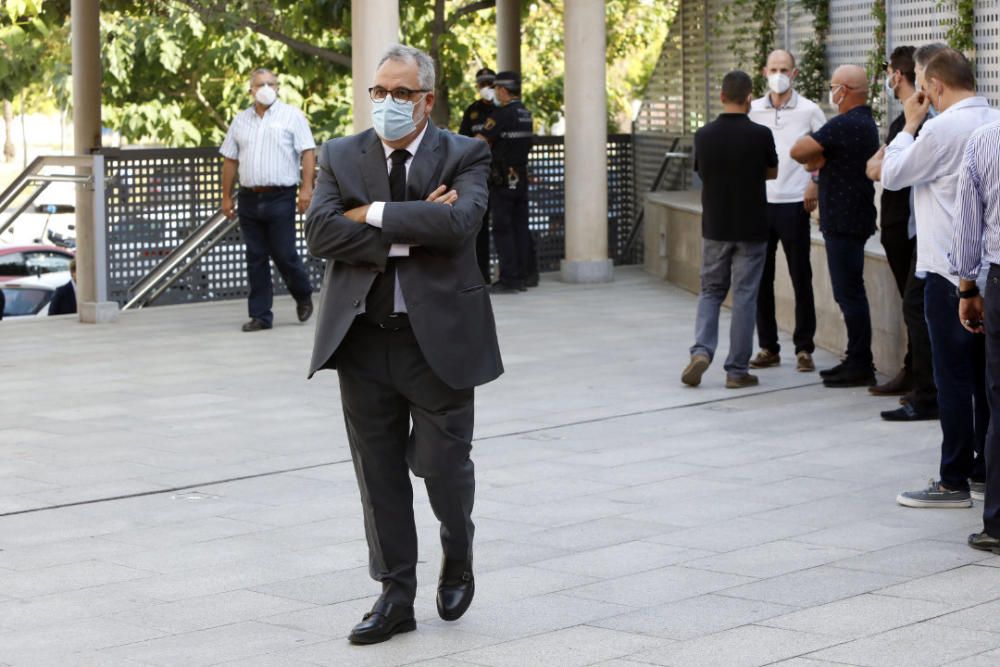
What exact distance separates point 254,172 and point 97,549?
263 inches

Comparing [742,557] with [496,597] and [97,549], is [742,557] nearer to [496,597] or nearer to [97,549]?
[496,597]

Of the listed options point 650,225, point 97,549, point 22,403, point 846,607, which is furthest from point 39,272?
point 846,607

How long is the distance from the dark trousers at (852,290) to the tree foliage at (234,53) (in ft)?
36.3

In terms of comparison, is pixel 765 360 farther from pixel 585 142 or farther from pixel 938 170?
pixel 585 142

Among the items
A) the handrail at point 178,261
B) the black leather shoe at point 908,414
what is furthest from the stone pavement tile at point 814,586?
the handrail at point 178,261

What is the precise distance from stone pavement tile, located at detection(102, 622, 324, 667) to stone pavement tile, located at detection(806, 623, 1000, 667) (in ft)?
5.21

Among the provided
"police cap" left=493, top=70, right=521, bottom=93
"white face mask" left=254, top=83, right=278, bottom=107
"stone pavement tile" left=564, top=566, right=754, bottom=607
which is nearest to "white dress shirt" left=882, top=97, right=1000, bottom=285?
"stone pavement tile" left=564, top=566, right=754, bottom=607

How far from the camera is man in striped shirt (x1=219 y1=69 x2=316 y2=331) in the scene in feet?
42.9

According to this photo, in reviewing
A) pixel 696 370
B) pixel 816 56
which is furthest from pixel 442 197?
pixel 816 56

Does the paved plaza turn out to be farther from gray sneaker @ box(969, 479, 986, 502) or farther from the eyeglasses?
the eyeglasses

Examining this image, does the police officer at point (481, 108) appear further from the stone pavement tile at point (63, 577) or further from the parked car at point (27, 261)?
the stone pavement tile at point (63, 577)

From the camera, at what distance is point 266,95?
13.1m

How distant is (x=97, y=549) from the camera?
6691 mm

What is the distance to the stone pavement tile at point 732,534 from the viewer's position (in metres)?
6.57
